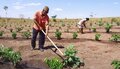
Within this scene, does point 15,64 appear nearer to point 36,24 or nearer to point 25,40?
point 36,24

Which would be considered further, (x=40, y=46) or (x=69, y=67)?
(x=40, y=46)

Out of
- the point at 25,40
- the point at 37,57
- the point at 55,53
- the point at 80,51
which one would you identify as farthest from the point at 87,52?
the point at 25,40

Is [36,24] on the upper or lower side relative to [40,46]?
upper

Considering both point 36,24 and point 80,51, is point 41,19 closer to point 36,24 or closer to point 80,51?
point 36,24

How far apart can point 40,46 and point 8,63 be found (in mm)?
2342

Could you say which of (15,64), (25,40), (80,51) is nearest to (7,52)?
(15,64)

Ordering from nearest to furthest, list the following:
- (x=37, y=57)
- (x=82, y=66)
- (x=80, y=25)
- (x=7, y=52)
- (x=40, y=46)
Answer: (x=7, y=52) → (x=82, y=66) → (x=37, y=57) → (x=40, y=46) → (x=80, y=25)

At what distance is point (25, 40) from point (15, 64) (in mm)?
5345

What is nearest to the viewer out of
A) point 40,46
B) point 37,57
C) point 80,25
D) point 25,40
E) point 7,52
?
point 7,52

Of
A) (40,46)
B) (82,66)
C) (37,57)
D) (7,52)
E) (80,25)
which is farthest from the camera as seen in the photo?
(80,25)

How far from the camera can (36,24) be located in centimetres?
1198

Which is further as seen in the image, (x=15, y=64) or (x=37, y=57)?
(x=37, y=57)

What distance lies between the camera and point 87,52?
12984mm

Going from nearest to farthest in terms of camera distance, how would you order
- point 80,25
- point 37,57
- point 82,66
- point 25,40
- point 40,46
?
point 82,66 < point 37,57 < point 40,46 < point 25,40 < point 80,25
